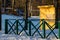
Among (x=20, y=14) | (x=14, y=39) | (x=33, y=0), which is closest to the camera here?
(x=14, y=39)

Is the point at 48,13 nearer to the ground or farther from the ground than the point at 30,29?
farther from the ground

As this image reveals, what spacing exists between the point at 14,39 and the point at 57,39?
2.04 meters

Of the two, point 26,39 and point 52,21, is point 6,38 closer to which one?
point 26,39

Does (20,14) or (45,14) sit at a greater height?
(45,14)

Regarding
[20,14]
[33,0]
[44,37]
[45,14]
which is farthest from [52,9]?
[20,14]

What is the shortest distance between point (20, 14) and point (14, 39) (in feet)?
73.8

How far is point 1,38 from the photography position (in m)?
11.8

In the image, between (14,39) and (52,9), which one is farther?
(52,9)

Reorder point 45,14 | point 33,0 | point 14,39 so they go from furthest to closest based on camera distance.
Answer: point 33,0, point 45,14, point 14,39

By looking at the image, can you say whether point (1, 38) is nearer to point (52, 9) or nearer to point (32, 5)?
point (52, 9)

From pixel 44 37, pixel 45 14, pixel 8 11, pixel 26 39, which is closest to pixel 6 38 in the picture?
pixel 26 39

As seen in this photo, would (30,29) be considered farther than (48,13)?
No

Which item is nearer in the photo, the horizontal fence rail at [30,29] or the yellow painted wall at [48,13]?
the horizontal fence rail at [30,29]

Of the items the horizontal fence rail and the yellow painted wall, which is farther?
the yellow painted wall
